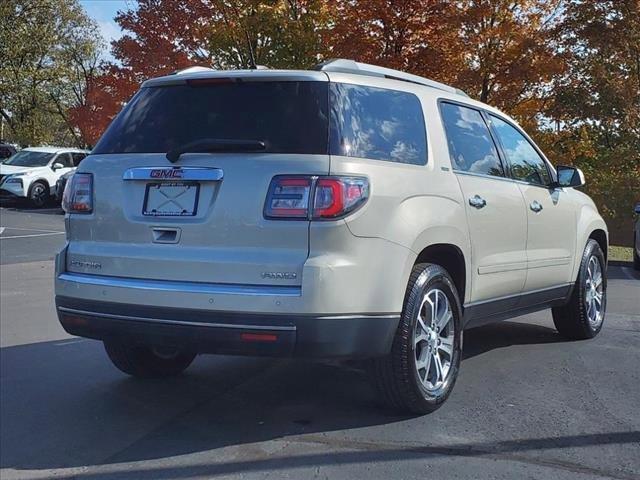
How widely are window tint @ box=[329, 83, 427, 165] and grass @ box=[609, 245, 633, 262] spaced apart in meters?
11.3

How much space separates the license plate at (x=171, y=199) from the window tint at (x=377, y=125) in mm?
778

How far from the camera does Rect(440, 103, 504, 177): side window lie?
16.4 feet

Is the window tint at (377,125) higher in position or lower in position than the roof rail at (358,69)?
lower

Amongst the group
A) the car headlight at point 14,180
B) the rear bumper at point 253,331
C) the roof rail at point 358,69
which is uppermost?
the roof rail at point 358,69

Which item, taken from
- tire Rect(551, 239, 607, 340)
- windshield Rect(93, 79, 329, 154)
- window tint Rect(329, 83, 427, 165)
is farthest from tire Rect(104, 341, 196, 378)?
tire Rect(551, 239, 607, 340)

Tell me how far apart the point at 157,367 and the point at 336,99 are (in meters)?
2.36

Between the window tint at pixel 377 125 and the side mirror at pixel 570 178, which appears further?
the side mirror at pixel 570 178

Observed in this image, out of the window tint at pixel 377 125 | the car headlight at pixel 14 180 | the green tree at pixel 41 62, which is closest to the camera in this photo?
the window tint at pixel 377 125

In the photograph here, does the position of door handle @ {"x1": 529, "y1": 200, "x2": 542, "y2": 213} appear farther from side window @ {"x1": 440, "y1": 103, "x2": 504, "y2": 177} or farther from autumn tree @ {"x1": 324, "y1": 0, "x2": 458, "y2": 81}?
autumn tree @ {"x1": 324, "y1": 0, "x2": 458, "y2": 81}

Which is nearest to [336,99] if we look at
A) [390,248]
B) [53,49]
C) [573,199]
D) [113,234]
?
[390,248]

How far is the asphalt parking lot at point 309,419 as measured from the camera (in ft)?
12.6

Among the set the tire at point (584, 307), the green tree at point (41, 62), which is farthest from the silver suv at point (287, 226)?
the green tree at point (41, 62)

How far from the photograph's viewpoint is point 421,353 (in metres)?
4.52

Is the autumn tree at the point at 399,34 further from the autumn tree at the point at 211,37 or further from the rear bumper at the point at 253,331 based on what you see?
the rear bumper at the point at 253,331
